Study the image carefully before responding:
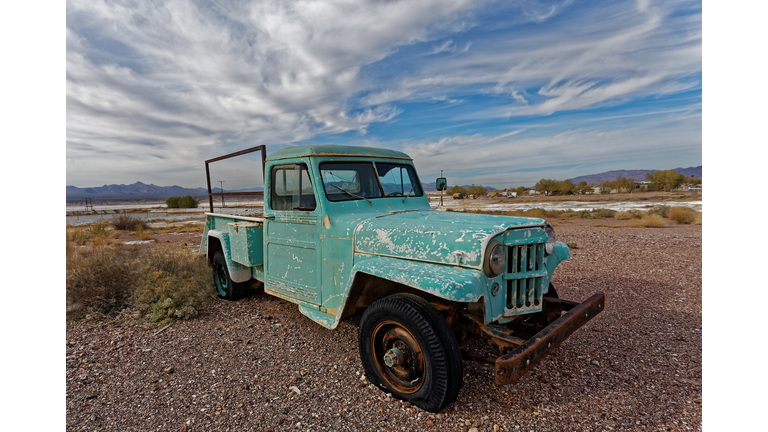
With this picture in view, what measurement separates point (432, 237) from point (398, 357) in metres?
1.04

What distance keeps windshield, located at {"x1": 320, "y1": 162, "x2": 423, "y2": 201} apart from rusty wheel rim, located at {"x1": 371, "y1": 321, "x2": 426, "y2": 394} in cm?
157

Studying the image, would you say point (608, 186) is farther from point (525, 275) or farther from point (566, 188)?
point (525, 275)

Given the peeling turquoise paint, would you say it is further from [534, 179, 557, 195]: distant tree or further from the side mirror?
[534, 179, 557, 195]: distant tree

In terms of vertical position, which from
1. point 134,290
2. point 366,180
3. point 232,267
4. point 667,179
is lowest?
point 134,290

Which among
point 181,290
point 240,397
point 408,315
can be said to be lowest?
point 240,397

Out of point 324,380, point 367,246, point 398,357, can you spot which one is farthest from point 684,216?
point 324,380

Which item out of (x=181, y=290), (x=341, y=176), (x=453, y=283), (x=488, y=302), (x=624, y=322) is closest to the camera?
(x=453, y=283)

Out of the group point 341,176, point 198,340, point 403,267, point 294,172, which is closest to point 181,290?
point 198,340

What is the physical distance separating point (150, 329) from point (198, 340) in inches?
37.1

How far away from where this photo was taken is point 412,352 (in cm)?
278

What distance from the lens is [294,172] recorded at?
13.5ft

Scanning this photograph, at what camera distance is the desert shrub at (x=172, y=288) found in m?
4.90

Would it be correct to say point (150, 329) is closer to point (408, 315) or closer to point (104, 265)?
point (104, 265)

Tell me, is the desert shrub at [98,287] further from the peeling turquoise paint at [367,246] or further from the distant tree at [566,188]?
the distant tree at [566,188]
